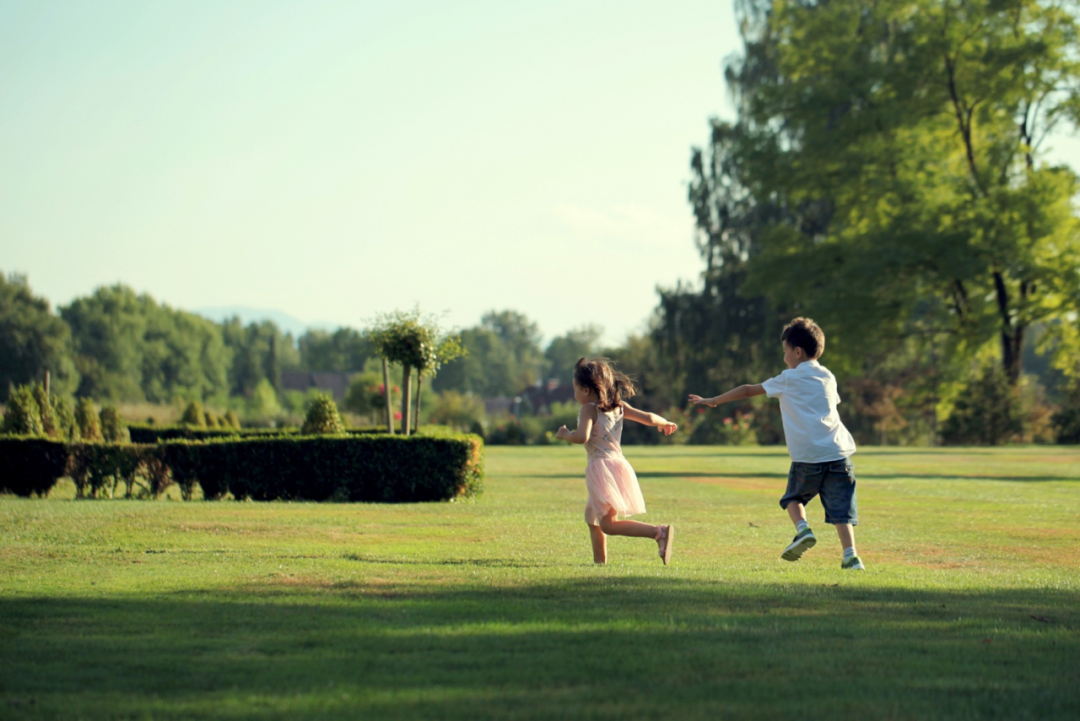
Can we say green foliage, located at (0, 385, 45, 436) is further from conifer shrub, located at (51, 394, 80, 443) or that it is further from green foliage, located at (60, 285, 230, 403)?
green foliage, located at (60, 285, 230, 403)

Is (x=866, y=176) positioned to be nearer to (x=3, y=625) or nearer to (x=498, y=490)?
(x=498, y=490)

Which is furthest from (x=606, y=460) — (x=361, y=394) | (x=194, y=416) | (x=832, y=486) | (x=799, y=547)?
(x=361, y=394)

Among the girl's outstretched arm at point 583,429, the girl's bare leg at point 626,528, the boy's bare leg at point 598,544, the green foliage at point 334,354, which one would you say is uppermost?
the green foliage at point 334,354

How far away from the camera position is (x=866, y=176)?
31.7 metres

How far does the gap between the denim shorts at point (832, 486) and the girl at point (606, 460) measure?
3.46 ft

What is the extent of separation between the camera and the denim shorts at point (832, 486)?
7.62 m

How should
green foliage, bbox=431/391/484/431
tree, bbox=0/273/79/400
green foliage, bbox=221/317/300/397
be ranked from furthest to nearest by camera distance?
green foliage, bbox=221/317/300/397 → tree, bbox=0/273/79/400 → green foliage, bbox=431/391/484/431

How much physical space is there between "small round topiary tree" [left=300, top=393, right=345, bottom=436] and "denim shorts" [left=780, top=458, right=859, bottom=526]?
478 inches

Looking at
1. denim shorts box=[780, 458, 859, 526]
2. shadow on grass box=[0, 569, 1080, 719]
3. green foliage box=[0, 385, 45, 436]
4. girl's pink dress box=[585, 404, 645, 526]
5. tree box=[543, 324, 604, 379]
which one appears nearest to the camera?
shadow on grass box=[0, 569, 1080, 719]

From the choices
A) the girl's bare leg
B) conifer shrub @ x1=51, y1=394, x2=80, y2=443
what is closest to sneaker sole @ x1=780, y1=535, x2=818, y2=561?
the girl's bare leg

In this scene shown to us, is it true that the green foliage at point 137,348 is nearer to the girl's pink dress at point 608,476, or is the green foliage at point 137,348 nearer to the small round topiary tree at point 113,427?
the small round topiary tree at point 113,427

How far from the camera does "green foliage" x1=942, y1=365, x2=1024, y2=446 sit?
42.0 m

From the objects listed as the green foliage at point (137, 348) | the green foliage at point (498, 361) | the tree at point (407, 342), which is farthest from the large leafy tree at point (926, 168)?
the green foliage at point (498, 361)

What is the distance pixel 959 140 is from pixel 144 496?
28815 mm
